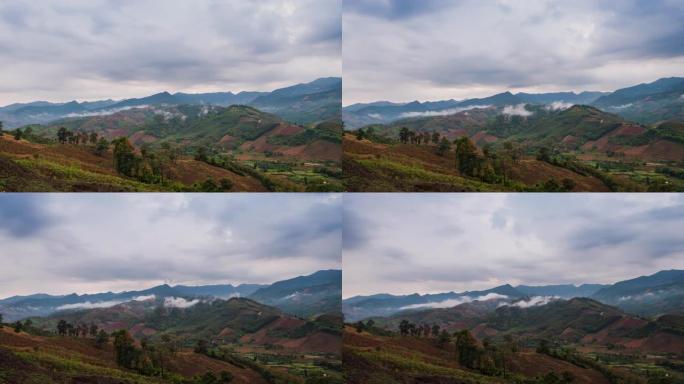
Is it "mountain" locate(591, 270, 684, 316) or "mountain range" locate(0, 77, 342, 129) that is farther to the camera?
"mountain range" locate(0, 77, 342, 129)

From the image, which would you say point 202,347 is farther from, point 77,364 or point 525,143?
point 525,143

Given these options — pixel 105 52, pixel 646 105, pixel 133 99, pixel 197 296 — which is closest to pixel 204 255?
pixel 197 296

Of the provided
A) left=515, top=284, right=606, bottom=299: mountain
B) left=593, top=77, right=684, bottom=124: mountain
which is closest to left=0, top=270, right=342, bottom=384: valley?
left=515, top=284, right=606, bottom=299: mountain

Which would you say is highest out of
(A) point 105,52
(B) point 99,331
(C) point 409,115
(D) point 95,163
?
(A) point 105,52

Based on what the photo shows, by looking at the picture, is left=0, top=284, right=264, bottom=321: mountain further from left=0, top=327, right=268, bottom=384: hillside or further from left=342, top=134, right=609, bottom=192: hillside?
left=342, top=134, right=609, bottom=192: hillside

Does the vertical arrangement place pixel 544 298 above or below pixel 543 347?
above

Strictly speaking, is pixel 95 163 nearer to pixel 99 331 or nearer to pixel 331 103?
pixel 99 331

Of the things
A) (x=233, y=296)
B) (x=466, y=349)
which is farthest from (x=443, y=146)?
(x=233, y=296)
